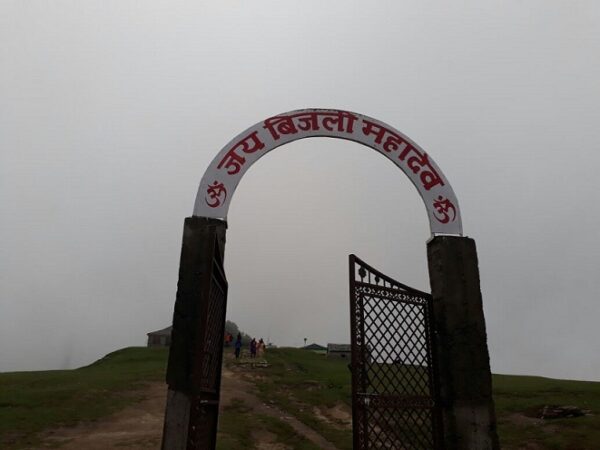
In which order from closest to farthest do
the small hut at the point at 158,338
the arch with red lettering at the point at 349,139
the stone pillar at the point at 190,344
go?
the stone pillar at the point at 190,344, the arch with red lettering at the point at 349,139, the small hut at the point at 158,338

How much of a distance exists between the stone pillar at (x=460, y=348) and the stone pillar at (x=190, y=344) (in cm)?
349

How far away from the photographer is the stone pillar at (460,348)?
22.4 ft

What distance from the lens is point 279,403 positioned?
19.5m

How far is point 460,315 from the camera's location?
730 cm

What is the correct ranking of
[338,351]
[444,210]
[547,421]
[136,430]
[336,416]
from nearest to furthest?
[444,210] < [136,430] < [547,421] < [336,416] < [338,351]

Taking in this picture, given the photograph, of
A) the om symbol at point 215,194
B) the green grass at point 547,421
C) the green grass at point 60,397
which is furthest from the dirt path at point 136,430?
the om symbol at point 215,194

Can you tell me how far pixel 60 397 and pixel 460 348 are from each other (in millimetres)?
17937

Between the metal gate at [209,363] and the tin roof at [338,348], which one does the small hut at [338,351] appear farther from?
the metal gate at [209,363]

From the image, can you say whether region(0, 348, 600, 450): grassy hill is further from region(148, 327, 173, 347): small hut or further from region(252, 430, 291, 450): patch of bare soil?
region(148, 327, 173, 347): small hut

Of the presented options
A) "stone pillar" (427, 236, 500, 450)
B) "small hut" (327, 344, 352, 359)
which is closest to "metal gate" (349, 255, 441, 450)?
"stone pillar" (427, 236, 500, 450)

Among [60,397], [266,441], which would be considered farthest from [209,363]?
[60,397]

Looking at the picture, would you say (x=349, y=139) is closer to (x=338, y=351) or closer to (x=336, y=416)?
(x=336, y=416)

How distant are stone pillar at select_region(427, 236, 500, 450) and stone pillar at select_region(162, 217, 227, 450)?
3.49 m

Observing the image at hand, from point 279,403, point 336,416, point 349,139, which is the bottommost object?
point 336,416
